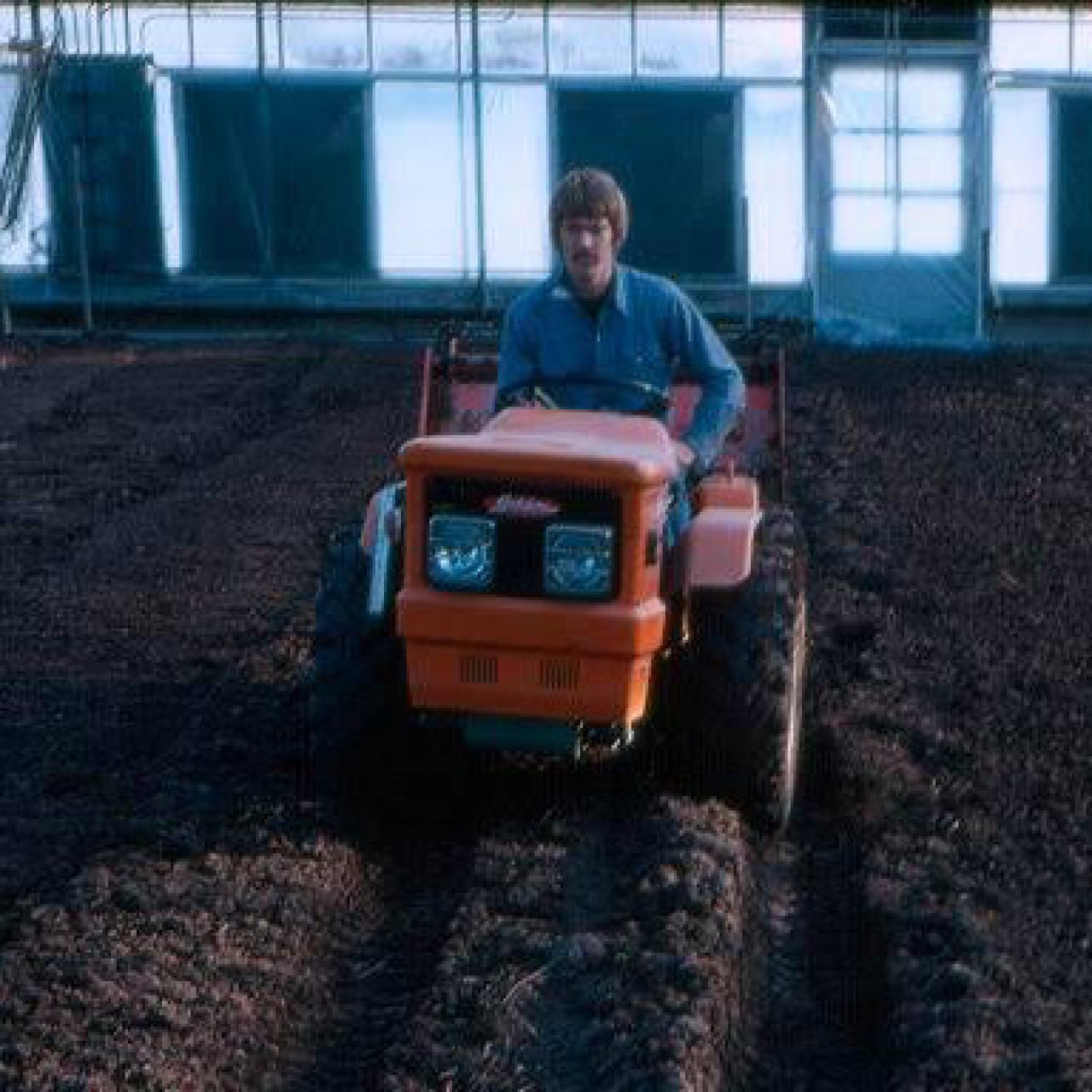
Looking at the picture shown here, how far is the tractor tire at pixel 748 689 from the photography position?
22.0 ft

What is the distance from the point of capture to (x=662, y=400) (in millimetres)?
7012

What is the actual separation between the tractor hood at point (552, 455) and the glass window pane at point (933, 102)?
639 inches

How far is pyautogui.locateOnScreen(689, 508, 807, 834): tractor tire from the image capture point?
263 inches

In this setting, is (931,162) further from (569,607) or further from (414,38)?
(569,607)

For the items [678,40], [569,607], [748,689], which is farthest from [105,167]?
[569,607]

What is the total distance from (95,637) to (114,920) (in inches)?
141

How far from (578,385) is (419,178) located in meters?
16.1

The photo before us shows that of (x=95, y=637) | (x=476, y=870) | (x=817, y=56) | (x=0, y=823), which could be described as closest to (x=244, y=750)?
(x=0, y=823)

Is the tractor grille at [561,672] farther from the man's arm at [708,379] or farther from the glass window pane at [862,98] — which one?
the glass window pane at [862,98]

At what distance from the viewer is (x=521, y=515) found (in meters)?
6.27

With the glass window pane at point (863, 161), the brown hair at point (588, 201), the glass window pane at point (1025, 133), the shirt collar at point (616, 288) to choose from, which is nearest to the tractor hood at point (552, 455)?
the shirt collar at point (616, 288)

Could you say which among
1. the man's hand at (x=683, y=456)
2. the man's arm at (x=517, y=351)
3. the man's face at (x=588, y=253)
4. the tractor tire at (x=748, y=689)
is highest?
the man's face at (x=588, y=253)

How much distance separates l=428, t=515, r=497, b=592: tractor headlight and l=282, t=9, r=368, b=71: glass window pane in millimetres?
17185

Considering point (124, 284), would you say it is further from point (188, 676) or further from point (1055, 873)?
point (1055, 873)
